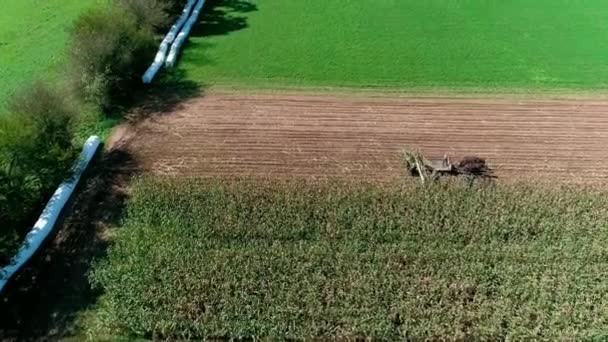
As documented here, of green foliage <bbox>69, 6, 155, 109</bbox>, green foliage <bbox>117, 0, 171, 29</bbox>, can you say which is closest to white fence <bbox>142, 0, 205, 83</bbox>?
green foliage <bbox>117, 0, 171, 29</bbox>

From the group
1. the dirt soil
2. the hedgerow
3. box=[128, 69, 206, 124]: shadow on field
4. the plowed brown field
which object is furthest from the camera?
box=[128, 69, 206, 124]: shadow on field

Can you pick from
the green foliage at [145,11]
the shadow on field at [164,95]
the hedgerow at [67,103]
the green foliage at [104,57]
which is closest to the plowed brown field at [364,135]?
the shadow on field at [164,95]

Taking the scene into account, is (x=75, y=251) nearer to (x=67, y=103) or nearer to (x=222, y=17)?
(x=67, y=103)

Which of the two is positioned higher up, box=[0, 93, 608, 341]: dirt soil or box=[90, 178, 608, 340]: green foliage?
box=[0, 93, 608, 341]: dirt soil

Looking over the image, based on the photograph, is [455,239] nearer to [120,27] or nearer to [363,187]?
[363,187]

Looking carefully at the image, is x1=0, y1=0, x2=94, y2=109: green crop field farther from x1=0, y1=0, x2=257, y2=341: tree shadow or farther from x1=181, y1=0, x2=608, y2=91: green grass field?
x1=181, y1=0, x2=608, y2=91: green grass field

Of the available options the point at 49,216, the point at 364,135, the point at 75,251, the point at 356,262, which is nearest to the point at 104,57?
the point at 49,216
